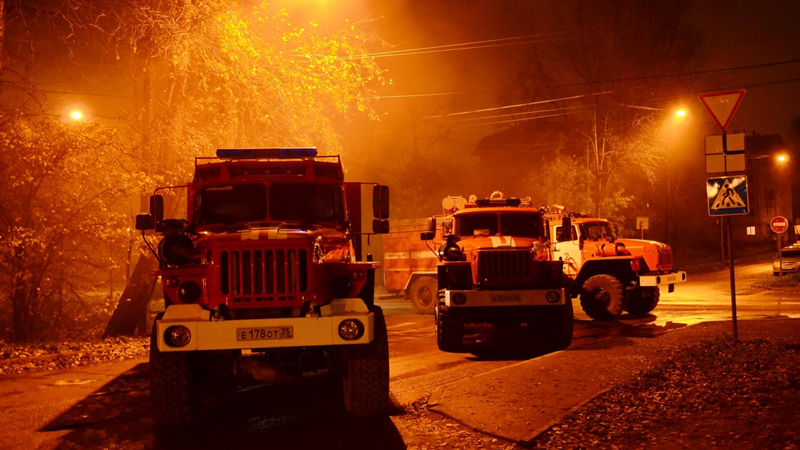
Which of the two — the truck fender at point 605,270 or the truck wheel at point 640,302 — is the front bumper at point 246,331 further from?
the truck wheel at point 640,302

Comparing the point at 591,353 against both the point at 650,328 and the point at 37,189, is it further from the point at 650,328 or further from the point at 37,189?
the point at 37,189

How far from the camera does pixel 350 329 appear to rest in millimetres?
6352

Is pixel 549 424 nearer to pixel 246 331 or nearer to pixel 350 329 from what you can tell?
pixel 350 329

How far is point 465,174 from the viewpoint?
5212cm

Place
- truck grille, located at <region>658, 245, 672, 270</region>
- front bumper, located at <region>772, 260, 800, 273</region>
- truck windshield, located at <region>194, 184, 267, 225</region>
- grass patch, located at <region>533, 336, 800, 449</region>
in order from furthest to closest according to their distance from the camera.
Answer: front bumper, located at <region>772, 260, 800, 273</region> < truck grille, located at <region>658, 245, 672, 270</region> < truck windshield, located at <region>194, 184, 267, 225</region> < grass patch, located at <region>533, 336, 800, 449</region>

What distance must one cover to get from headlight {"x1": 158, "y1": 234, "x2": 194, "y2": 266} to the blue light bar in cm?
196

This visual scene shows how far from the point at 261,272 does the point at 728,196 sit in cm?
715

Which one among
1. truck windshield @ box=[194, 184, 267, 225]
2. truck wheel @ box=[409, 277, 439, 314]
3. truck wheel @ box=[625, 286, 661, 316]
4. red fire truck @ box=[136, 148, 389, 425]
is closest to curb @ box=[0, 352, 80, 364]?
truck windshield @ box=[194, 184, 267, 225]

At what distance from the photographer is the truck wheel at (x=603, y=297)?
51.2ft

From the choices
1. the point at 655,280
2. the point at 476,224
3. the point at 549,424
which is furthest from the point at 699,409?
the point at 655,280

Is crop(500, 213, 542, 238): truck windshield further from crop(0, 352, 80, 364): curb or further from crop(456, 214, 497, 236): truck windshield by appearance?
crop(0, 352, 80, 364): curb

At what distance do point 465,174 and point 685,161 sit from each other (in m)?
15.5

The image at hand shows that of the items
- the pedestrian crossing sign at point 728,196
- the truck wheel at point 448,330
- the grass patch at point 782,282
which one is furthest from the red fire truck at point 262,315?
the grass patch at point 782,282

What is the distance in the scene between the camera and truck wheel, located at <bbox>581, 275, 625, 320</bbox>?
15.6 m
